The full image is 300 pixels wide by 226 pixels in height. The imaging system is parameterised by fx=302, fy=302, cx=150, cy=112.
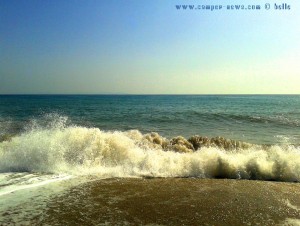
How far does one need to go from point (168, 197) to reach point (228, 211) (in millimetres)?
1408

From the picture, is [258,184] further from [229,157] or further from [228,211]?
[228,211]

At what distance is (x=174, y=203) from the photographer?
254 inches

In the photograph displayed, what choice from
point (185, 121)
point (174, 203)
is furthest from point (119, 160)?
point (185, 121)

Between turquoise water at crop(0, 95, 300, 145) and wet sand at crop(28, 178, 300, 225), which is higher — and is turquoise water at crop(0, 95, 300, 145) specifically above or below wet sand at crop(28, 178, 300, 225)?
below

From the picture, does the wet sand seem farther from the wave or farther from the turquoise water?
the turquoise water

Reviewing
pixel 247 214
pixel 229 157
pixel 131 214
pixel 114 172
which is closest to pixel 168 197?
pixel 131 214

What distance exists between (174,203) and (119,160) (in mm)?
4230

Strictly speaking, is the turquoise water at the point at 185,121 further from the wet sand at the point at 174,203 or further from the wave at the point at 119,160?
the wet sand at the point at 174,203

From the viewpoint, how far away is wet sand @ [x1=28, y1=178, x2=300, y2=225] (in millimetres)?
5578

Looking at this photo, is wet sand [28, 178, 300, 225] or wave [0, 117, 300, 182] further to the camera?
wave [0, 117, 300, 182]

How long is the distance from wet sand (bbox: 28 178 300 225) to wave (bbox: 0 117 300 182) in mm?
980

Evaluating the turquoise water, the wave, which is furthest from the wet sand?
the turquoise water

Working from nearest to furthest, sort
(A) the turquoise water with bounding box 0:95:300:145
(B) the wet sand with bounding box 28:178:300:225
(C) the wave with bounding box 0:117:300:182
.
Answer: (B) the wet sand with bounding box 28:178:300:225, (C) the wave with bounding box 0:117:300:182, (A) the turquoise water with bounding box 0:95:300:145

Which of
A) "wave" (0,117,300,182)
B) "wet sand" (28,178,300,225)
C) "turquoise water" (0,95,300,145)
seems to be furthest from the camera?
"turquoise water" (0,95,300,145)
